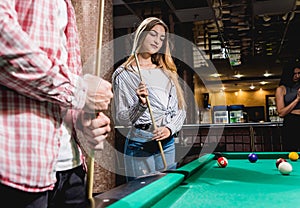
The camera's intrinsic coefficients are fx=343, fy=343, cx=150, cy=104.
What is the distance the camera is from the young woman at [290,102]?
150 inches

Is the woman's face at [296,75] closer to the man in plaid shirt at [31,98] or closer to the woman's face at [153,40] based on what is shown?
the woman's face at [153,40]

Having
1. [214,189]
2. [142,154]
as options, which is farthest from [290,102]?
[214,189]

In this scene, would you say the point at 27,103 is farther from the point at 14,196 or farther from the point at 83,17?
the point at 83,17

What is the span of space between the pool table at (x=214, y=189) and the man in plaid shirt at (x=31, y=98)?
0.23 metres

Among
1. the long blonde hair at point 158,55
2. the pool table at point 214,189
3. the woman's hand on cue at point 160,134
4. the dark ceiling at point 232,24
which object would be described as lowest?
the pool table at point 214,189

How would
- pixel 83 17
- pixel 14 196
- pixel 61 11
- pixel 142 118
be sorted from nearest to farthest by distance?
1. pixel 14 196
2. pixel 61 11
3. pixel 142 118
4. pixel 83 17

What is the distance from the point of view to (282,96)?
3.85 meters

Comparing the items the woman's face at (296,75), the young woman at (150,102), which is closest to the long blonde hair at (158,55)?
the young woman at (150,102)

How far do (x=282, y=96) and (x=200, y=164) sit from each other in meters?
2.27

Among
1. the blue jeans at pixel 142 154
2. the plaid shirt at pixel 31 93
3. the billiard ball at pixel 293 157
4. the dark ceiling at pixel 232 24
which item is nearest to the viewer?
the plaid shirt at pixel 31 93

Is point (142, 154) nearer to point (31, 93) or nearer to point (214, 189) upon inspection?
point (214, 189)

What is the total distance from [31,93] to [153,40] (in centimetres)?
176

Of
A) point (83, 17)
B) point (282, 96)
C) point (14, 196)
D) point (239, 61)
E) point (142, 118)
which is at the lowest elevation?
point (14, 196)

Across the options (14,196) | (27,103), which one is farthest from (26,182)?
(27,103)
